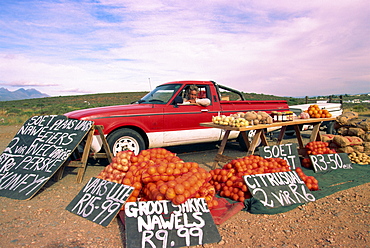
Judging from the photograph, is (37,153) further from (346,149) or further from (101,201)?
(346,149)

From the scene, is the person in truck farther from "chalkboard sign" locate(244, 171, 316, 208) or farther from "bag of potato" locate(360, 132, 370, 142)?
"bag of potato" locate(360, 132, 370, 142)

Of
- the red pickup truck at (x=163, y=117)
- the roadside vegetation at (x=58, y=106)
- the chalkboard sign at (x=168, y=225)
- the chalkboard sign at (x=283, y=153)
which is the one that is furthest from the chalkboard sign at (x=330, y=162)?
the roadside vegetation at (x=58, y=106)

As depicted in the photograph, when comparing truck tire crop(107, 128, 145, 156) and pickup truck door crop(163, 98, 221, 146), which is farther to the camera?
pickup truck door crop(163, 98, 221, 146)

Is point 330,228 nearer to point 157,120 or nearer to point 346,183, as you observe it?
point 346,183

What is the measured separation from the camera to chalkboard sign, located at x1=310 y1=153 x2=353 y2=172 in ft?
20.1

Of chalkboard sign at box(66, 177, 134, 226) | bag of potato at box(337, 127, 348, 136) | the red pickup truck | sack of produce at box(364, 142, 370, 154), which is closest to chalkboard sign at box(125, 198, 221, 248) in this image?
chalkboard sign at box(66, 177, 134, 226)

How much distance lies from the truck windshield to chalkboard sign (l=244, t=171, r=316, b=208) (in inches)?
137

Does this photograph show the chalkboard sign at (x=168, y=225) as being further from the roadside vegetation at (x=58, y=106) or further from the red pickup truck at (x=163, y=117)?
the roadside vegetation at (x=58, y=106)

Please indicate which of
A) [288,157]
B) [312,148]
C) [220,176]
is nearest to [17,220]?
[220,176]

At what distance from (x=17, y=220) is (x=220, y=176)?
3.04 metres

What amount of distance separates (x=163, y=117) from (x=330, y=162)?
386cm

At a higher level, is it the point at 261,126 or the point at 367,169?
the point at 261,126

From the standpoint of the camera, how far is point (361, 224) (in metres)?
3.65

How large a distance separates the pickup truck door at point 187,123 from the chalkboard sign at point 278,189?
3006mm
